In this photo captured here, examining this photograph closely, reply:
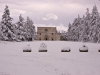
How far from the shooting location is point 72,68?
1041cm

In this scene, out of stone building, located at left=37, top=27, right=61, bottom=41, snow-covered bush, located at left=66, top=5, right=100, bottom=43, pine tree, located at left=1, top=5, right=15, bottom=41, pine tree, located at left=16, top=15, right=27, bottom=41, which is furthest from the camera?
stone building, located at left=37, top=27, right=61, bottom=41

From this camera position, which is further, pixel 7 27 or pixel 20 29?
pixel 20 29

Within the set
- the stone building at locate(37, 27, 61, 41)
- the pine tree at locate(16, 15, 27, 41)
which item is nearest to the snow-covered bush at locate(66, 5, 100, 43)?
the pine tree at locate(16, 15, 27, 41)

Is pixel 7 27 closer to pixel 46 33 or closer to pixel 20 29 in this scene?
pixel 20 29

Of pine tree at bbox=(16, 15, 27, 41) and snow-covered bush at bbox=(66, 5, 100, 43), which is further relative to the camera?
pine tree at bbox=(16, 15, 27, 41)

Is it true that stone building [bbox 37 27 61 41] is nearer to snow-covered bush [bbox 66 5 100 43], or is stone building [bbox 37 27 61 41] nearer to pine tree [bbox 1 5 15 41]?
snow-covered bush [bbox 66 5 100 43]

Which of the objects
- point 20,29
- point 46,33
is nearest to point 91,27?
point 20,29

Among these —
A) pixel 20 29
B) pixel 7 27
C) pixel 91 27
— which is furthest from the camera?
pixel 20 29

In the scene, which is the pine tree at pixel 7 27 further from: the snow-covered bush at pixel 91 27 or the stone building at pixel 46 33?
the stone building at pixel 46 33

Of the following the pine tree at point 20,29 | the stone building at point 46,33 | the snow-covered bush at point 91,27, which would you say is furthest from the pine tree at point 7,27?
the stone building at point 46,33

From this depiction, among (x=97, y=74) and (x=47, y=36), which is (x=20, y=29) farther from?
(x=97, y=74)

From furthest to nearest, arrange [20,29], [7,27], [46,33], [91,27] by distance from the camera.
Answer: [46,33]
[20,29]
[91,27]
[7,27]

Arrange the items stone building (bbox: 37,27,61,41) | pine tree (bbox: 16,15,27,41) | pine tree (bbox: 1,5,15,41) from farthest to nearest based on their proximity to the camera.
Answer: stone building (bbox: 37,27,61,41) → pine tree (bbox: 16,15,27,41) → pine tree (bbox: 1,5,15,41)

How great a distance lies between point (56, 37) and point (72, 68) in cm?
7928
